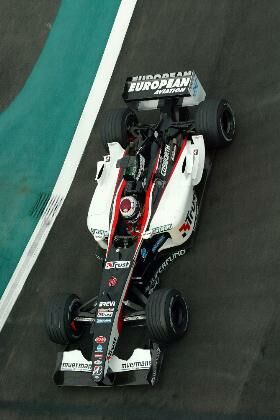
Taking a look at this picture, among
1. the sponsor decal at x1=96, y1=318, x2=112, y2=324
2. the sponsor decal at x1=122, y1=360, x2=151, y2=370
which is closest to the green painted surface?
the sponsor decal at x1=96, y1=318, x2=112, y2=324

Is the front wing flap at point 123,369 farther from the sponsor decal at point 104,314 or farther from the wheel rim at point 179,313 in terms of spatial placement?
the sponsor decal at point 104,314

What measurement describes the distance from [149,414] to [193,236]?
96.4 inches

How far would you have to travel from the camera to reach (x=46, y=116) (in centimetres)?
1285

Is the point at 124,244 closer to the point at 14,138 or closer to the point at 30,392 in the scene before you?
the point at 30,392

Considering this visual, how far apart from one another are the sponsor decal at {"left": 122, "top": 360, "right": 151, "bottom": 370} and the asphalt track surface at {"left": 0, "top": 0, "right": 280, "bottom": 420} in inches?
15.0

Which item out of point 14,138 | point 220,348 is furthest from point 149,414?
point 14,138

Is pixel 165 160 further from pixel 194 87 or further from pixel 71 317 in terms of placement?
pixel 71 317

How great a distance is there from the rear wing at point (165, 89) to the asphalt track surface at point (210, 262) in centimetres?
85

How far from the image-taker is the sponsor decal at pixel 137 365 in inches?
345

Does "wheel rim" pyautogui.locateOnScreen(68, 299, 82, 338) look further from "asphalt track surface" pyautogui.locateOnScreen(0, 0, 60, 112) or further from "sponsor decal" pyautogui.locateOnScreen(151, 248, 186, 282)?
"asphalt track surface" pyautogui.locateOnScreen(0, 0, 60, 112)

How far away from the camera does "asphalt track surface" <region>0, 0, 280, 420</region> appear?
8.68 metres

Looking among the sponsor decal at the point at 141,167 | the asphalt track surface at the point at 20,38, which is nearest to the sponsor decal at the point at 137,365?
the sponsor decal at the point at 141,167

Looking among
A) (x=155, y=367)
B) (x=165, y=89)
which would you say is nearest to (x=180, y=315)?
(x=155, y=367)

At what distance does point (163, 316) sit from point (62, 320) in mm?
1459
